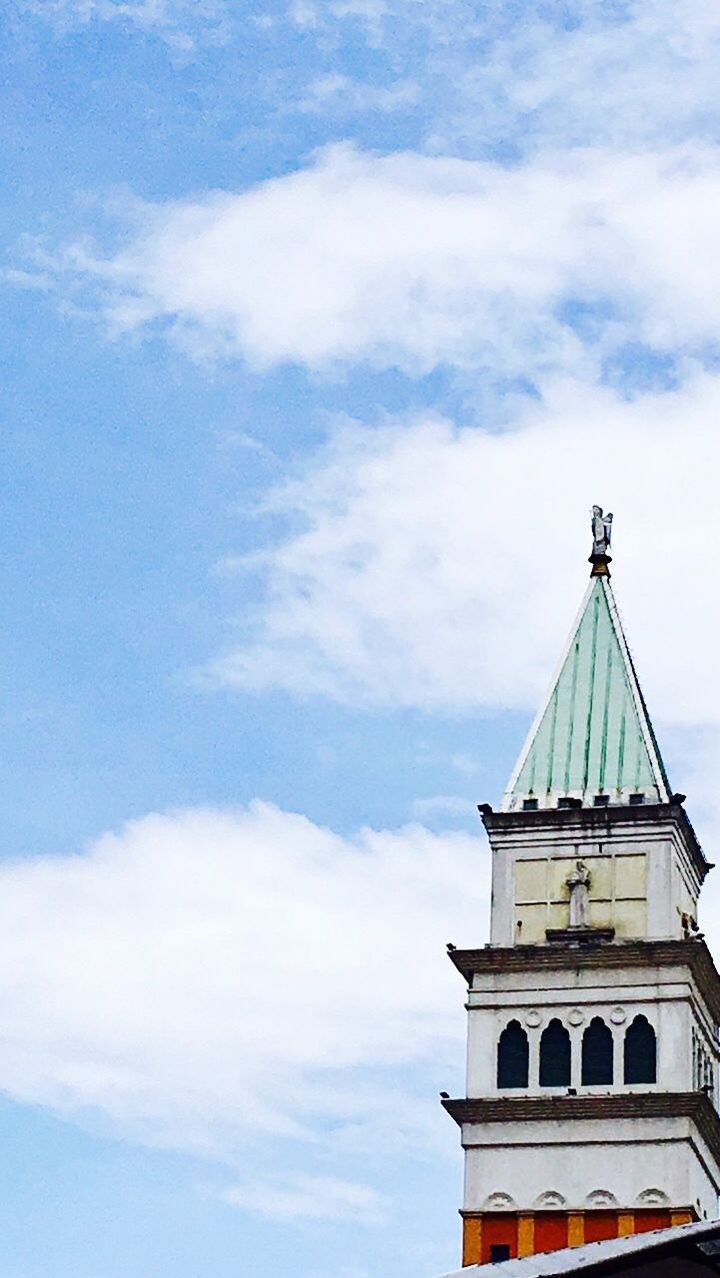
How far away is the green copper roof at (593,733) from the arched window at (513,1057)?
657 centimetres

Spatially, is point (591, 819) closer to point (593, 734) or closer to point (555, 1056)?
point (593, 734)

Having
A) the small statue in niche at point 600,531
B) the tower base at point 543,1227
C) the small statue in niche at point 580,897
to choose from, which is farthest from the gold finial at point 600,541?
the tower base at point 543,1227

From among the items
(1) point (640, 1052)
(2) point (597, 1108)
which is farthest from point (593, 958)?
(2) point (597, 1108)

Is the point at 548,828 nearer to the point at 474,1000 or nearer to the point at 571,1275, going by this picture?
the point at 474,1000

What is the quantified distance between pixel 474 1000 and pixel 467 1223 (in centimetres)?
619

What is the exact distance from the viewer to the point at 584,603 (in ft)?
224

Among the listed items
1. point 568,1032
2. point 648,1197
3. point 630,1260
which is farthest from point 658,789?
point 630,1260

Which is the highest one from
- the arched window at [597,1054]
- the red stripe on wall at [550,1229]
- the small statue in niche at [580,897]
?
the small statue in niche at [580,897]

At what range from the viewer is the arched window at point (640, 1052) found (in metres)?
59.5

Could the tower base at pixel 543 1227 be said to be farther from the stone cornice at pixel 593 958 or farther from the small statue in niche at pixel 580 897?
the small statue in niche at pixel 580 897

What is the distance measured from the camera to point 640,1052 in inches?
2357

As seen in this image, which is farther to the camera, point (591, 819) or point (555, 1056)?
point (591, 819)

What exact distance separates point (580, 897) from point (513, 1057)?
4.70 metres

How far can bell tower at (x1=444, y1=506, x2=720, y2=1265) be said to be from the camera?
192 ft
